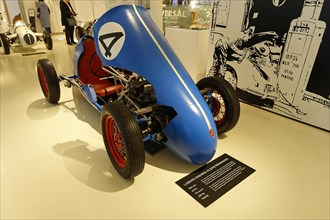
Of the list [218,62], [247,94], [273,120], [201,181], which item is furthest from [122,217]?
[218,62]

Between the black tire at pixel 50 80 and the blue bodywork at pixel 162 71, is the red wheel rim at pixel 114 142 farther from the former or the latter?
the black tire at pixel 50 80

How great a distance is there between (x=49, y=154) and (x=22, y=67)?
3.86m

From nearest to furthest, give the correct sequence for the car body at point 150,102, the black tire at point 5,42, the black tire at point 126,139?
the black tire at point 126,139 < the car body at point 150,102 < the black tire at point 5,42

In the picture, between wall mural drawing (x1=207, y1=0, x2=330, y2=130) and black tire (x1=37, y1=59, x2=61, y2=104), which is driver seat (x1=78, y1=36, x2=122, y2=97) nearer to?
black tire (x1=37, y1=59, x2=61, y2=104)

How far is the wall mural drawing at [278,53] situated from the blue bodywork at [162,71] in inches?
58.2

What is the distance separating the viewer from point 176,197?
66.2 inches

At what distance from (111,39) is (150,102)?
67cm

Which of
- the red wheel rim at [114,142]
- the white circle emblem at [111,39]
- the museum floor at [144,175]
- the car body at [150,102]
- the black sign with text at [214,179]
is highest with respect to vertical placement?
the white circle emblem at [111,39]

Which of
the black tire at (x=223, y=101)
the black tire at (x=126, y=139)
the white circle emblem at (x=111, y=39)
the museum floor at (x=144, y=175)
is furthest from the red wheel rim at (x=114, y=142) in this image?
the black tire at (x=223, y=101)

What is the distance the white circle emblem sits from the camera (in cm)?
203

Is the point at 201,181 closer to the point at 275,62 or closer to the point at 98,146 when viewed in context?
the point at 98,146

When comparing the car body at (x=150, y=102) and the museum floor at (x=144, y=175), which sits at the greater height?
the car body at (x=150, y=102)

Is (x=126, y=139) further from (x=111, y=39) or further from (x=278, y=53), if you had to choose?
(x=278, y=53)

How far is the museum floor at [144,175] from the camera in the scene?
62.1 inches
